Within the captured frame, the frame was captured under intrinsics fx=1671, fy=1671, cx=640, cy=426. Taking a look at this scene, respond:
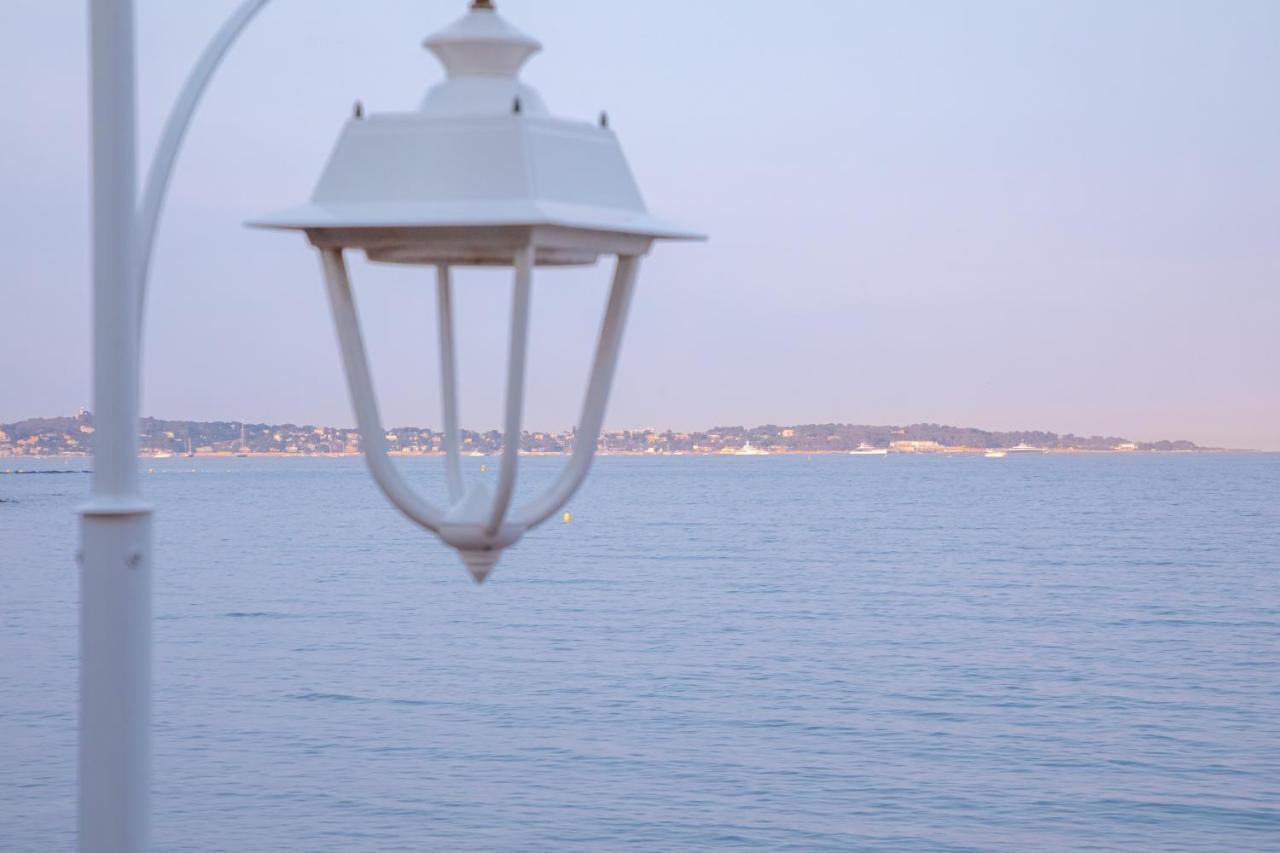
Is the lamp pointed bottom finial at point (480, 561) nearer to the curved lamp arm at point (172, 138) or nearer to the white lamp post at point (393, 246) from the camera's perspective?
the white lamp post at point (393, 246)

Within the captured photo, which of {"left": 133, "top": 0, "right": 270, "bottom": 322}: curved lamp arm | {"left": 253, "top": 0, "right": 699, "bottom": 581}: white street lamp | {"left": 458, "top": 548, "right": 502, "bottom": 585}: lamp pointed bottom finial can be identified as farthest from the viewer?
{"left": 133, "top": 0, "right": 270, "bottom": 322}: curved lamp arm

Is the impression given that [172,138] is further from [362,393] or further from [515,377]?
[515,377]

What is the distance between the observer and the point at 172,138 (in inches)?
136

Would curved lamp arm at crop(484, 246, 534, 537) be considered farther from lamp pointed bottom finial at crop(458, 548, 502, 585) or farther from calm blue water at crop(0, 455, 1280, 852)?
calm blue water at crop(0, 455, 1280, 852)

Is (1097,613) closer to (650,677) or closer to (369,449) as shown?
(650,677)

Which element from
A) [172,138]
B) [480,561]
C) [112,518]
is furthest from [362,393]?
[172,138]

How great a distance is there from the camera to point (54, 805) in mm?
24797

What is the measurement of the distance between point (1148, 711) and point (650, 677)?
11628 millimetres

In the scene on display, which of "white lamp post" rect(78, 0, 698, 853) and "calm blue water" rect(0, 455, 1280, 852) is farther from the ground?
"white lamp post" rect(78, 0, 698, 853)

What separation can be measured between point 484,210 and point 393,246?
24 centimetres

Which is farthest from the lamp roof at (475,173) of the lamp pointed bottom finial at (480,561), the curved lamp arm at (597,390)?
the lamp pointed bottom finial at (480,561)

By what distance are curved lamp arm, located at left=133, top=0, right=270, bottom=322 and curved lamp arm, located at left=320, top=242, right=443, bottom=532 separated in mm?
667

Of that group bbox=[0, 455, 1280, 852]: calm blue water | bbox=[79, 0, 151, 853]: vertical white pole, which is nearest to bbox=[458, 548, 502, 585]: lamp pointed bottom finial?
bbox=[79, 0, 151, 853]: vertical white pole

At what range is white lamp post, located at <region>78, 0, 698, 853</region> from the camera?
2592 millimetres
